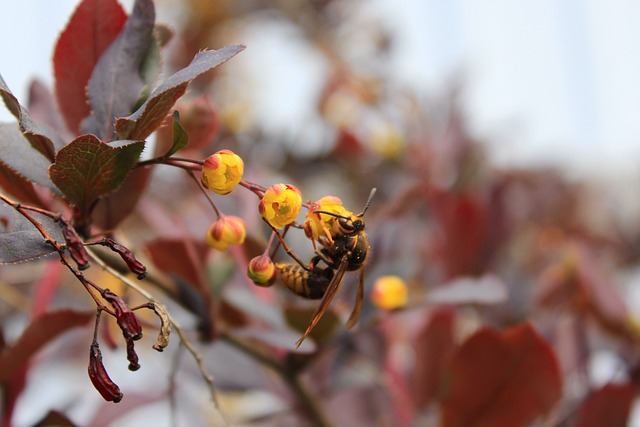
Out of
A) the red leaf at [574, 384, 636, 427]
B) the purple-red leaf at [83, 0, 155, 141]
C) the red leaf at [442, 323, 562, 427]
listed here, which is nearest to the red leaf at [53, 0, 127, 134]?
the purple-red leaf at [83, 0, 155, 141]

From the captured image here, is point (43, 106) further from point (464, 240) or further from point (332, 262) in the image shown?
point (464, 240)

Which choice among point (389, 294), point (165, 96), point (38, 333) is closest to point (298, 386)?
point (389, 294)

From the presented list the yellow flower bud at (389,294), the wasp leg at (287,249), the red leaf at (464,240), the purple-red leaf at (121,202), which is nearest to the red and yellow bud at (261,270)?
the wasp leg at (287,249)

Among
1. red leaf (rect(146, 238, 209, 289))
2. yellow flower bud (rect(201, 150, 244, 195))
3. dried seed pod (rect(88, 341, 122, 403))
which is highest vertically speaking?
yellow flower bud (rect(201, 150, 244, 195))

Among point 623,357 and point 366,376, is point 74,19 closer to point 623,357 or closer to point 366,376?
point 366,376

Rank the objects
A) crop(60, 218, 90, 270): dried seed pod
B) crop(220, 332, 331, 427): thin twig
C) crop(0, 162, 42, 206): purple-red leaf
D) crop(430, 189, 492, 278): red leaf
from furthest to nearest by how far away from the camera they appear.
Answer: crop(430, 189, 492, 278): red leaf
crop(220, 332, 331, 427): thin twig
crop(0, 162, 42, 206): purple-red leaf
crop(60, 218, 90, 270): dried seed pod

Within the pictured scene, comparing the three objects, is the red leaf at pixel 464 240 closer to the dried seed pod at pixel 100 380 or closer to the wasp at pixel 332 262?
the wasp at pixel 332 262

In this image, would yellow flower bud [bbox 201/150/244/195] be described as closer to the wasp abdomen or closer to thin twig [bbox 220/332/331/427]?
the wasp abdomen
